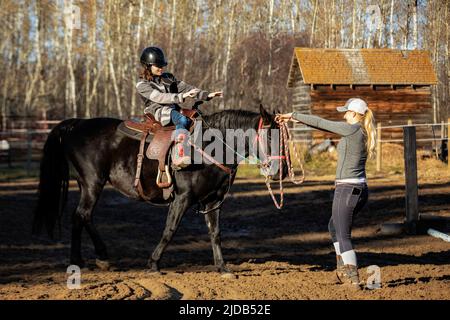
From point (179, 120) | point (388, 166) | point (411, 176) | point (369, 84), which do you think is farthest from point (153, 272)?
point (369, 84)

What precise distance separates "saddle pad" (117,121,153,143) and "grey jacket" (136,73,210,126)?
0.30 metres

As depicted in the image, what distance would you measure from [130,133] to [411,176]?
5.62 metres

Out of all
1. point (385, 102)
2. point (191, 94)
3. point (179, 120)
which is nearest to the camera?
point (191, 94)

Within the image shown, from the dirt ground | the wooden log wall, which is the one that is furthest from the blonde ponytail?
the wooden log wall

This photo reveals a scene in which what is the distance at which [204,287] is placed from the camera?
725cm

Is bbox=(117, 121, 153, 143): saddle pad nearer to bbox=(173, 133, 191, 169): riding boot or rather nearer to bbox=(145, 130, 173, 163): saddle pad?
bbox=(145, 130, 173, 163): saddle pad

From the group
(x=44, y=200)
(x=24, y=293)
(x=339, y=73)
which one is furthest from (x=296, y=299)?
(x=339, y=73)

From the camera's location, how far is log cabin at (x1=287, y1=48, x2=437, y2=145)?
30.3 metres

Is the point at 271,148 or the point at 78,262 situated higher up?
the point at 271,148

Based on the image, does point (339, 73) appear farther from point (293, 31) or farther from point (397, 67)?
point (293, 31)

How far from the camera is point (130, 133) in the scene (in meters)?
8.93

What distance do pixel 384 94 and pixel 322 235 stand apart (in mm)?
20204

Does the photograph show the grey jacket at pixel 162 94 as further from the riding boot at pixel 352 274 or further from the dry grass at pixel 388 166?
the dry grass at pixel 388 166

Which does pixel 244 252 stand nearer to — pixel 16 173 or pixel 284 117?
pixel 284 117
